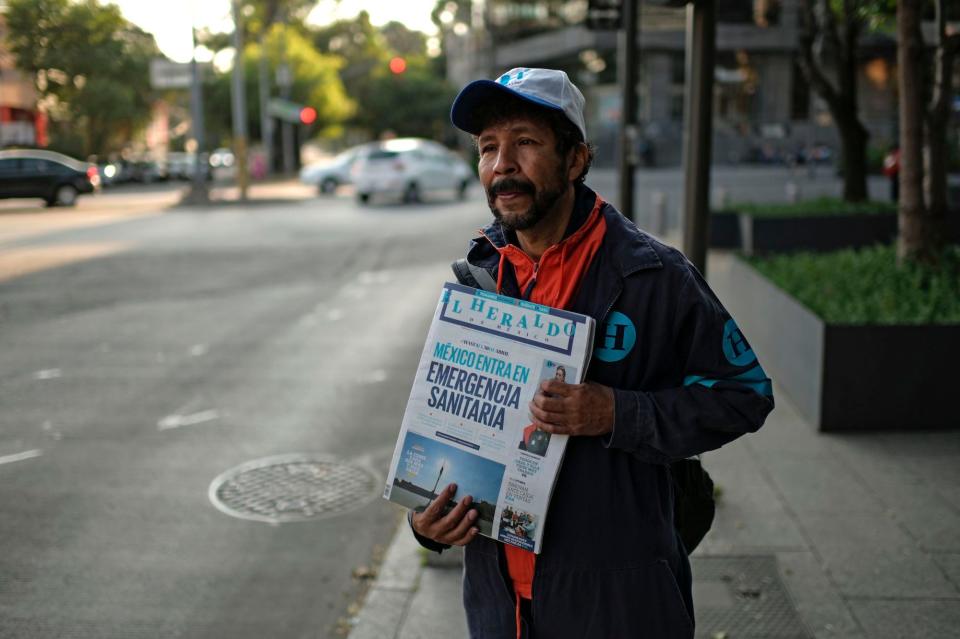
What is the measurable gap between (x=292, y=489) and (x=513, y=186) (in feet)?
13.2

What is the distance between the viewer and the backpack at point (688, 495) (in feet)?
8.28

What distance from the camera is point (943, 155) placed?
29.1 ft

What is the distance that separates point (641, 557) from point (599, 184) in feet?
101

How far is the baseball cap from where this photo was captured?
2213mm

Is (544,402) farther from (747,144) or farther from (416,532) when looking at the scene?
(747,144)

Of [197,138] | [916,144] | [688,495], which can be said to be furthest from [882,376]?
[197,138]

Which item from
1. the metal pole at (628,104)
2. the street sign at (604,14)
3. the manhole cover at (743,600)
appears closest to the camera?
the manhole cover at (743,600)

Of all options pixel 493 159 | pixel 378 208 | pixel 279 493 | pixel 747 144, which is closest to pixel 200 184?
pixel 378 208

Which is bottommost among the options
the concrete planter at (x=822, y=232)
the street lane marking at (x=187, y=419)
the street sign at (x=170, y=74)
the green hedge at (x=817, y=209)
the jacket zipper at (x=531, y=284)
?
the street lane marking at (x=187, y=419)

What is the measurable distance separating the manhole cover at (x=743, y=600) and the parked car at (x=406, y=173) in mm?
23969

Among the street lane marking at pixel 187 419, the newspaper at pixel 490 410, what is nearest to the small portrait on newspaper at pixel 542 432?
the newspaper at pixel 490 410

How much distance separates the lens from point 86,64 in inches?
1827

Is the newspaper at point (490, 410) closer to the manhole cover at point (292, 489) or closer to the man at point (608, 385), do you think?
the man at point (608, 385)

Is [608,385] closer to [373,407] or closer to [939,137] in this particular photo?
[373,407]
